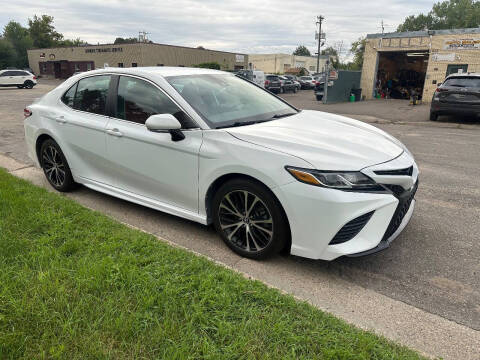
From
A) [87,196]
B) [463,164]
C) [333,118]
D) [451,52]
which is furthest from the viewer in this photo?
[451,52]

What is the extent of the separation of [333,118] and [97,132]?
104 inches

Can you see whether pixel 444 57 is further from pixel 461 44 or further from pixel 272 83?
pixel 272 83

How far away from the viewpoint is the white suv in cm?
3304

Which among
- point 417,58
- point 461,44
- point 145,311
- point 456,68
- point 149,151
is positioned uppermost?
point 461,44

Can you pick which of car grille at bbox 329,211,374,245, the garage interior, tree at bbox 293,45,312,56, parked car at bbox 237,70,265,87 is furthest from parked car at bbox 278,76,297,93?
tree at bbox 293,45,312,56

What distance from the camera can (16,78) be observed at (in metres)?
33.3

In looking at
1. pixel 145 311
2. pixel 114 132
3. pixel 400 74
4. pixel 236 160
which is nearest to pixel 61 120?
pixel 114 132

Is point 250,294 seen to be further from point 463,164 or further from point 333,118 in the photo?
point 463,164

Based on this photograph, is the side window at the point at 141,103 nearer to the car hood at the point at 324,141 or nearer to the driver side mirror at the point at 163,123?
the driver side mirror at the point at 163,123

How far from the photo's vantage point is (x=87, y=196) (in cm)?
503

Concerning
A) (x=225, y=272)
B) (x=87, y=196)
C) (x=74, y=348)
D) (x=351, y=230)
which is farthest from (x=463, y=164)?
(x=74, y=348)

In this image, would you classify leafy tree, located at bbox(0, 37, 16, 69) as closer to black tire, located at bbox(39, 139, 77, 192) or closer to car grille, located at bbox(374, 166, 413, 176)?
black tire, located at bbox(39, 139, 77, 192)

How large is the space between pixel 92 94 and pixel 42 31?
9014 cm

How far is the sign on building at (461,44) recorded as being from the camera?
21955mm
